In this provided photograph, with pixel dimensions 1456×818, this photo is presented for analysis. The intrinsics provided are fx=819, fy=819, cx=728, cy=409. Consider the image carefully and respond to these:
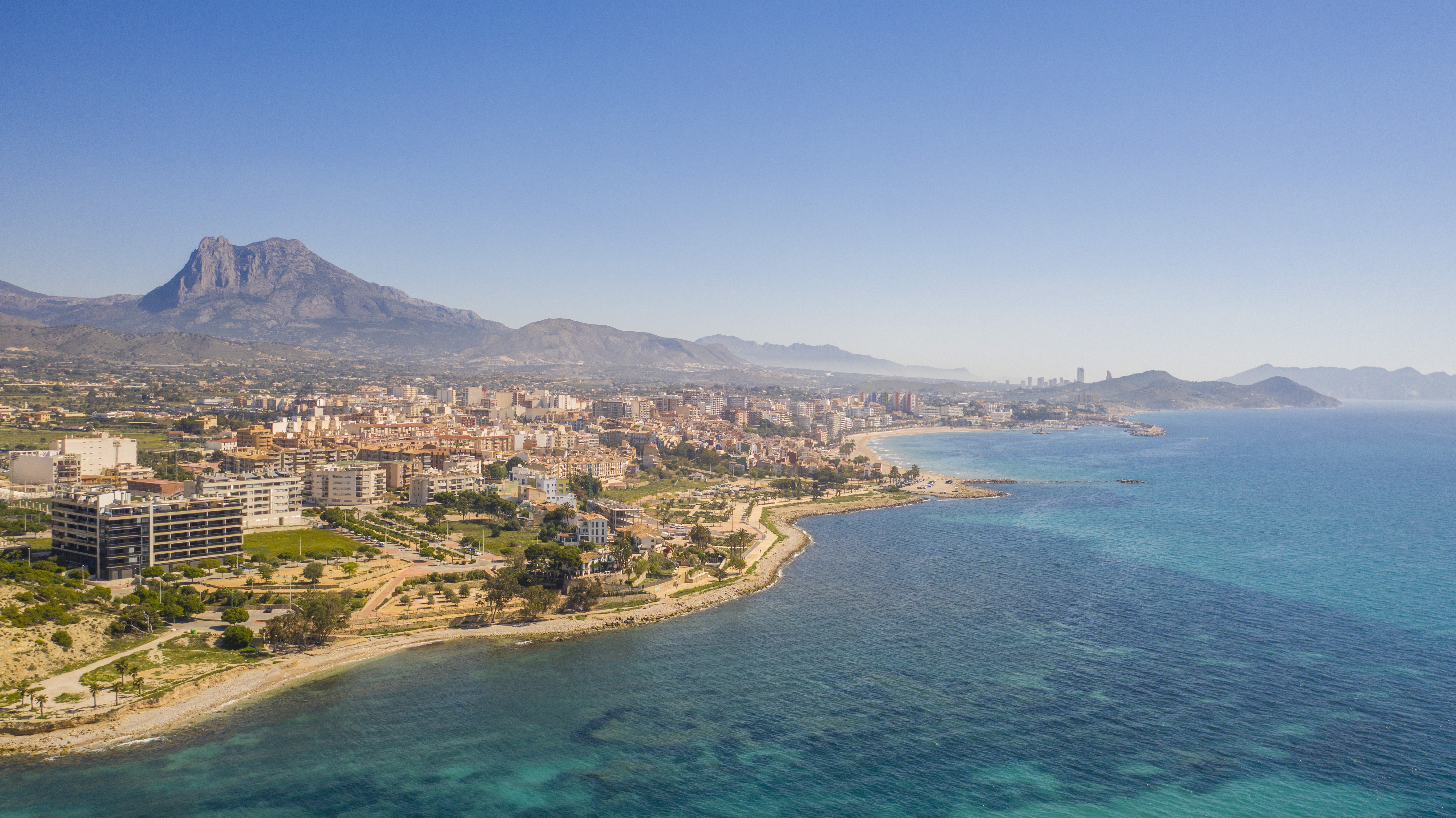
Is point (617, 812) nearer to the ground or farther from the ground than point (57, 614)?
nearer to the ground

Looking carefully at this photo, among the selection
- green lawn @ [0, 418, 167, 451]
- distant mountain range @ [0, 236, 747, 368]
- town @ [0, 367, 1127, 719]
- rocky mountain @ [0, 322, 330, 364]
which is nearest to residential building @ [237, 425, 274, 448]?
town @ [0, 367, 1127, 719]

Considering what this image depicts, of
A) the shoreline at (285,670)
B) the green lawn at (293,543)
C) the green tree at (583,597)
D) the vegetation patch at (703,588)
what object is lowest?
the shoreline at (285,670)

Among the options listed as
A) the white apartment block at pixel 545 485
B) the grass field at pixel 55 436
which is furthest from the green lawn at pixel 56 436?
the white apartment block at pixel 545 485

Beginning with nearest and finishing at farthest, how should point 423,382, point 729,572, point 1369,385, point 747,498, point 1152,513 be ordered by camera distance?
1. point 729,572
2. point 1152,513
3. point 747,498
4. point 423,382
5. point 1369,385

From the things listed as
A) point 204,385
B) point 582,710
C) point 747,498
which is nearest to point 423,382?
point 204,385

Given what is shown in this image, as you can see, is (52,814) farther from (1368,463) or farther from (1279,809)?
(1368,463)

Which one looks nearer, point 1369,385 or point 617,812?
point 617,812

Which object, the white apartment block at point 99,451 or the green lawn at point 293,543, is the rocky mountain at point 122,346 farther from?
the green lawn at point 293,543
